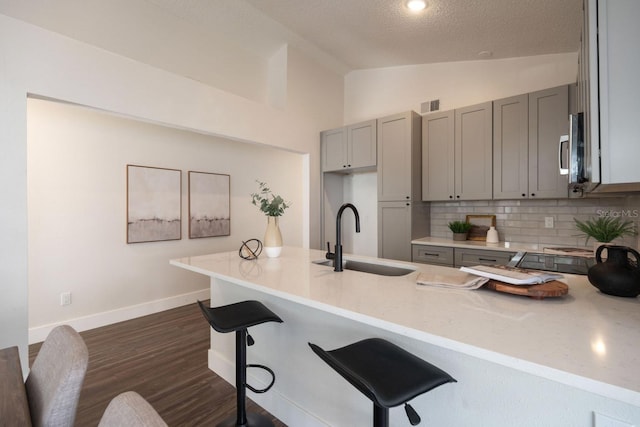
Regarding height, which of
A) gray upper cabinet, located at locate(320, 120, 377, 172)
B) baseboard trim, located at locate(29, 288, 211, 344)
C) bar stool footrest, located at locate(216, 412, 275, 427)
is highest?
gray upper cabinet, located at locate(320, 120, 377, 172)

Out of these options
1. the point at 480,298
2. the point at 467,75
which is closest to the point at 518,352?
the point at 480,298

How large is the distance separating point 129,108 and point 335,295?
7.77 ft

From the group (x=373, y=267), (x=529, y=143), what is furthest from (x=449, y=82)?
(x=373, y=267)

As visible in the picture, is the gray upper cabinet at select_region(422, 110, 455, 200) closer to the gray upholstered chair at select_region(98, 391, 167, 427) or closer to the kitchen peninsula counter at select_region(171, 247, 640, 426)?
the kitchen peninsula counter at select_region(171, 247, 640, 426)

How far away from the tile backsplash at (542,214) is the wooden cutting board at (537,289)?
2.11m

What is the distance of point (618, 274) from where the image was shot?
117 cm

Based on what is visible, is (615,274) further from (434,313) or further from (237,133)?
(237,133)

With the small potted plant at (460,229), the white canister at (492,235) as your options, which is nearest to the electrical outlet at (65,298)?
the small potted plant at (460,229)

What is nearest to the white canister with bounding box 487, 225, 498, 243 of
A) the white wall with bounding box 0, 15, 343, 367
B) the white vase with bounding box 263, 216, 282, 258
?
the white vase with bounding box 263, 216, 282, 258

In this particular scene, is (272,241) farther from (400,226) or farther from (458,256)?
(458,256)

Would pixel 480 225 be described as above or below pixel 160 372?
above

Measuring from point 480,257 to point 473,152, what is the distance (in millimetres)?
1166

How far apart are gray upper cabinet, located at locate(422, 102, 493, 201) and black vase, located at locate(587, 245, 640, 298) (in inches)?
88.3

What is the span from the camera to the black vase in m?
1.15
